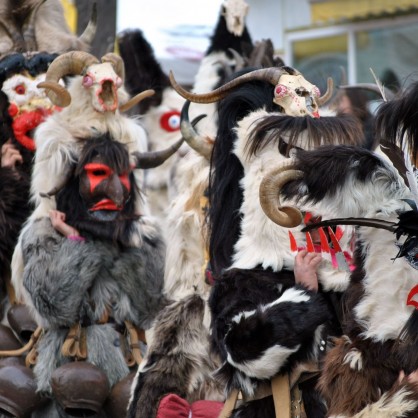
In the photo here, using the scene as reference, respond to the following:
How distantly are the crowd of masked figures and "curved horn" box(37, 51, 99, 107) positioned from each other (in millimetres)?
14

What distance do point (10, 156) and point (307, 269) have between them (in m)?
3.35

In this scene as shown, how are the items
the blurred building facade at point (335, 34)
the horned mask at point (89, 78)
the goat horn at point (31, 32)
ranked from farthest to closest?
the blurred building facade at point (335, 34) < the goat horn at point (31, 32) < the horned mask at point (89, 78)

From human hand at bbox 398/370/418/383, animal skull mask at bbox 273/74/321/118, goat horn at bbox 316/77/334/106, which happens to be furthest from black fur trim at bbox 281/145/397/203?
goat horn at bbox 316/77/334/106

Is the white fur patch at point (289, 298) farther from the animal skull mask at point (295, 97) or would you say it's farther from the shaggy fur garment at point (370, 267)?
the animal skull mask at point (295, 97)

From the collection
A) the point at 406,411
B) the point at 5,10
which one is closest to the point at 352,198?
the point at 406,411

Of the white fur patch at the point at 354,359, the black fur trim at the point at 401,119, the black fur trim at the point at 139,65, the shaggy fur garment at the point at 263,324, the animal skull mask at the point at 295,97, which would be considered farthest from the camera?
the black fur trim at the point at 139,65

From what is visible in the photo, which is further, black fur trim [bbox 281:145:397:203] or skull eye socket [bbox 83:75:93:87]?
skull eye socket [bbox 83:75:93:87]

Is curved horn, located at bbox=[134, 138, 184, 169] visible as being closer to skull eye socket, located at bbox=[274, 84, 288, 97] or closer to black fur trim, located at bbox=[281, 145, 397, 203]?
skull eye socket, located at bbox=[274, 84, 288, 97]

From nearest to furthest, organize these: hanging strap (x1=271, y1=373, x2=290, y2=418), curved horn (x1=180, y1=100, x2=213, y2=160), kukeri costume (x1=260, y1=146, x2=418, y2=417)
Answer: kukeri costume (x1=260, y1=146, x2=418, y2=417)
hanging strap (x1=271, y1=373, x2=290, y2=418)
curved horn (x1=180, y1=100, x2=213, y2=160)

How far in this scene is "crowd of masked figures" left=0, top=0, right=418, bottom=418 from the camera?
4176 millimetres

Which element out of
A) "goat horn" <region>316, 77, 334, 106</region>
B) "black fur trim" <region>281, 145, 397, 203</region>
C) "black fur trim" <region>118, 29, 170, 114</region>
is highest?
"black fur trim" <region>281, 145, 397, 203</region>

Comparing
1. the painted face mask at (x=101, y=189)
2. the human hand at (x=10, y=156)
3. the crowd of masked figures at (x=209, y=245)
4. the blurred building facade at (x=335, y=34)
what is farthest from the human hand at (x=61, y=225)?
the blurred building facade at (x=335, y=34)

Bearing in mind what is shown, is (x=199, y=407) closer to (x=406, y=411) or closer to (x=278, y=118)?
(x=278, y=118)

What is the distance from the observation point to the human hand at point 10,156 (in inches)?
314
